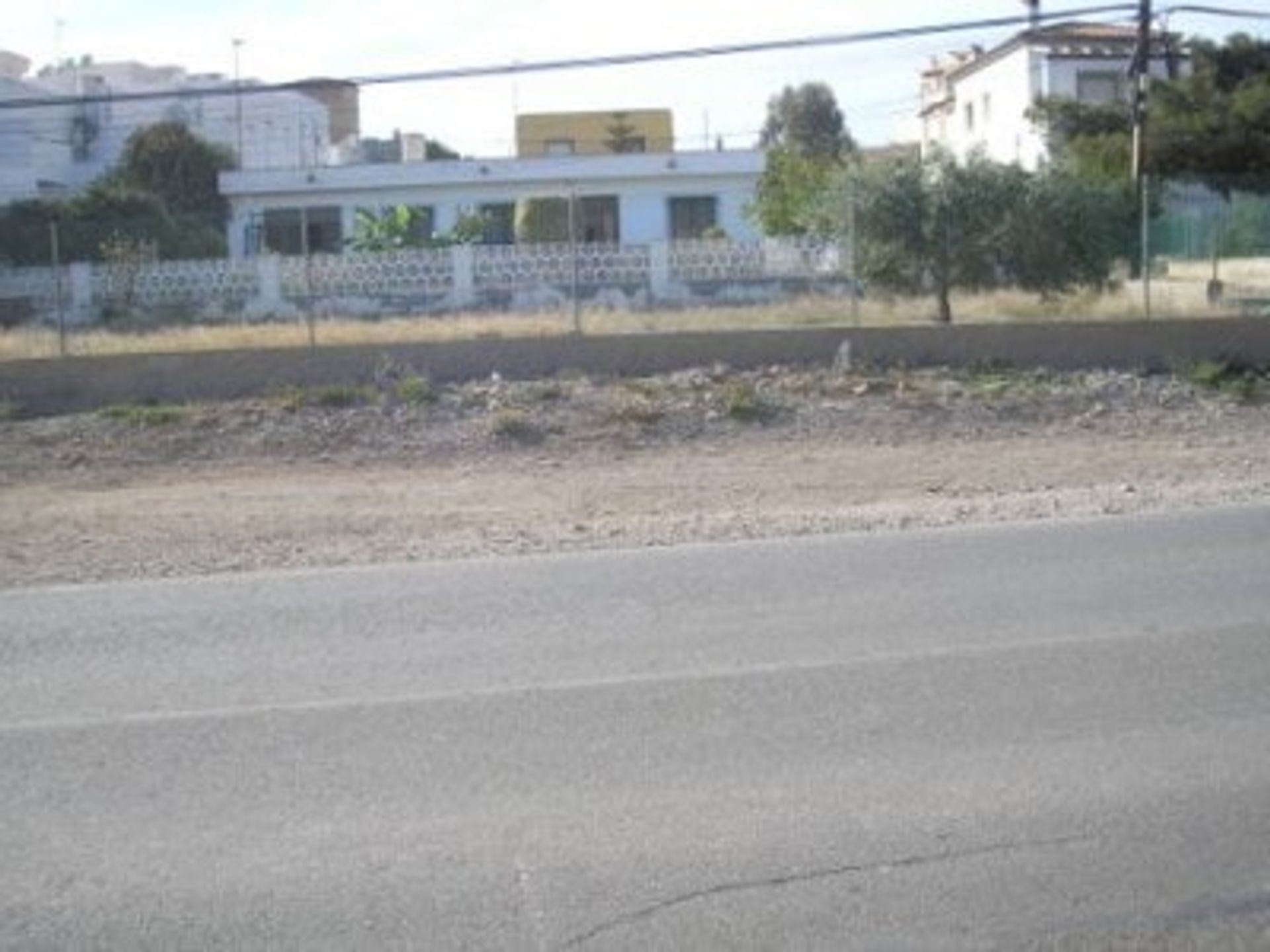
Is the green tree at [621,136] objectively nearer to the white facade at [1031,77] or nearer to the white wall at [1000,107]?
the white wall at [1000,107]

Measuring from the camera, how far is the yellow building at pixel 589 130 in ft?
226

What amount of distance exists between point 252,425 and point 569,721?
38.4ft

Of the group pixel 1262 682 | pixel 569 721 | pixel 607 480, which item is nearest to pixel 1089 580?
pixel 1262 682

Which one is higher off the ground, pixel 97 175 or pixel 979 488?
pixel 97 175

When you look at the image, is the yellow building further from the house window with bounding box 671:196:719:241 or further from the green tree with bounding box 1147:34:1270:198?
the green tree with bounding box 1147:34:1270:198

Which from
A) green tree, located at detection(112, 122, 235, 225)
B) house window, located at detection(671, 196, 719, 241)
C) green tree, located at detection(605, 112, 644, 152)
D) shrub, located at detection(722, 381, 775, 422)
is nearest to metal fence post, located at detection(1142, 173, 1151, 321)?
shrub, located at detection(722, 381, 775, 422)

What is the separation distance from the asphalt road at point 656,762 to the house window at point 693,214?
4357 cm

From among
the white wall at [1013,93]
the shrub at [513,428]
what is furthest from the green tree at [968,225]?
the white wall at [1013,93]

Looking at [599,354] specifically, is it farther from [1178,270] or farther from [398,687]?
[1178,270]

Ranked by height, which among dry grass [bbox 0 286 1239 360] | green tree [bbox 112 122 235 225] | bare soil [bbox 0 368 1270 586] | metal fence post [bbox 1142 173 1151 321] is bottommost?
bare soil [bbox 0 368 1270 586]

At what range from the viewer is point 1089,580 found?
940 centimetres

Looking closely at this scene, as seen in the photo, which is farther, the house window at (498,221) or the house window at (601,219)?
the house window at (601,219)

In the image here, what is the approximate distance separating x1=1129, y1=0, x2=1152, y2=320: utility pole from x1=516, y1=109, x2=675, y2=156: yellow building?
116 ft

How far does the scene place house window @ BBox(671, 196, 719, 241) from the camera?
173ft
